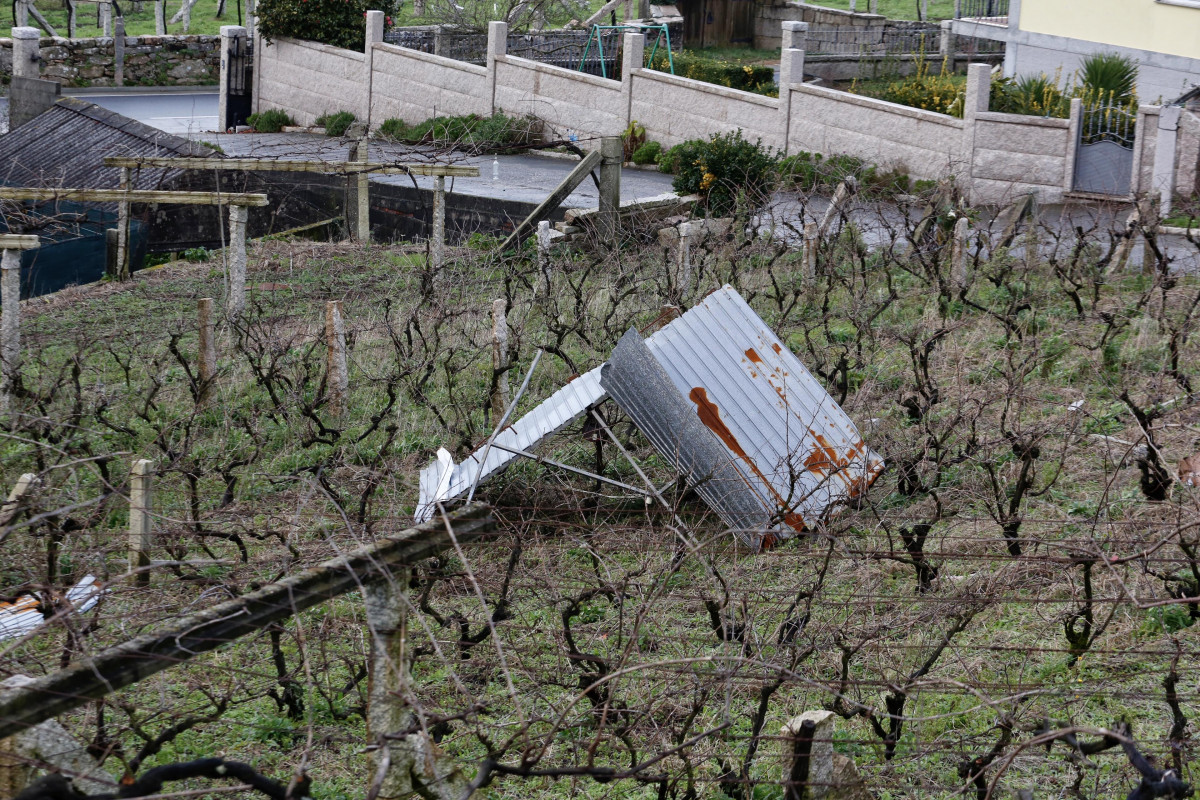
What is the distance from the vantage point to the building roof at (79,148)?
1742 centimetres

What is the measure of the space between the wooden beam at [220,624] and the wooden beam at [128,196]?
8.52 metres

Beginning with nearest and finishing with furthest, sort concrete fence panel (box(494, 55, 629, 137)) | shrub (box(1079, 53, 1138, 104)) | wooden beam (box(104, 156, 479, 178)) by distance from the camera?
1. wooden beam (box(104, 156, 479, 178))
2. shrub (box(1079, 53, 1138, 104))
3. concrete fence panel (box(494, 55, 629, 137))

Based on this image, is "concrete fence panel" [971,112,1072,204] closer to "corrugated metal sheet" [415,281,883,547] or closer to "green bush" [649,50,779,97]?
"green bush" [649,50,779,97]

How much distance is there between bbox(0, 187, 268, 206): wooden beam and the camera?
37.1 feet

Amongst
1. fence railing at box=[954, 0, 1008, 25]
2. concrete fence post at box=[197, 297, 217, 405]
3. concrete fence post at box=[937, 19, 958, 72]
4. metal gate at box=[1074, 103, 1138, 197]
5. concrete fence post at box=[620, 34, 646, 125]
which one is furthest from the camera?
concrete fence post at box=[937, 19, 958, 72]

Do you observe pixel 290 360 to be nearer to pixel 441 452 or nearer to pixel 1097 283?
pixel 441 452

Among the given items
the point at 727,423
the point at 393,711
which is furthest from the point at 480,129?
the point at 393,711

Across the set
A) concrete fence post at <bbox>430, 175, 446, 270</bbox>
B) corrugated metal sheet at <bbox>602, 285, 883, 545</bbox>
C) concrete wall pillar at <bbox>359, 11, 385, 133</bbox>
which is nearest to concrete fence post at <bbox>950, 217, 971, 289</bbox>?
corrugated metal sheet at <bbox>602, 285, 883, 545</bbox>

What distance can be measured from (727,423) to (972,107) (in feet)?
42.1

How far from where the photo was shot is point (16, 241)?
31.6 feet

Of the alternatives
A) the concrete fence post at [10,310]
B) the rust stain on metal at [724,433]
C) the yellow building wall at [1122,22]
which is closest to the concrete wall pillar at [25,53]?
the concrete fence post at [10,310]

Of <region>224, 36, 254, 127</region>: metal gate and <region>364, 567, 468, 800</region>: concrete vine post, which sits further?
<region>224, 36, 254, 127</region>: metal gate

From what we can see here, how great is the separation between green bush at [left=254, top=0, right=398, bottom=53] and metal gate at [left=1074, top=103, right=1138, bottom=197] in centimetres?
1608

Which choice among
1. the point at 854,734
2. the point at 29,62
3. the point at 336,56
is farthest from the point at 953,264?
the point at 29,62
